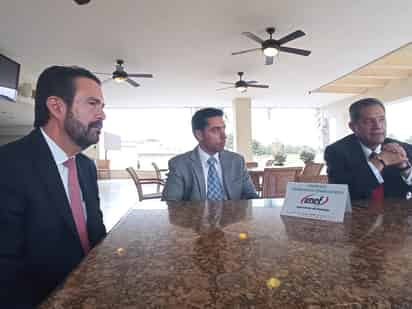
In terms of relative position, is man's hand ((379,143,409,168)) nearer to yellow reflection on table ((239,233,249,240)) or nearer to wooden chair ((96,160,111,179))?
yellow reflection on table ((239,233,249,240))

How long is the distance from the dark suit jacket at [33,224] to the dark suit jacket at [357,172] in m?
1.27

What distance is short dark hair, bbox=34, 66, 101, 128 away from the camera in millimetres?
948

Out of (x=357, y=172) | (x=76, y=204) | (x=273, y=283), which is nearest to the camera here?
(x=273, y=283)

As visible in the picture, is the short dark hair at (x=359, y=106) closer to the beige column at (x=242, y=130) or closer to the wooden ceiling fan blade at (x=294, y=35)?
the wooden ceiling fan blade at (x=294, y=35)

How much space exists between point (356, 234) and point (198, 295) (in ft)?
1.76

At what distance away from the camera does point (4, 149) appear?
33.4 inches

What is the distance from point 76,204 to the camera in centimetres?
90

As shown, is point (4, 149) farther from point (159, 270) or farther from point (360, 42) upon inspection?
point (360, 42)

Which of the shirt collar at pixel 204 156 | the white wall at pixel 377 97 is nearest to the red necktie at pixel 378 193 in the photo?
the shirt collar at pixel 204 156

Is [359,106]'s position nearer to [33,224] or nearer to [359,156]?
[359,156]

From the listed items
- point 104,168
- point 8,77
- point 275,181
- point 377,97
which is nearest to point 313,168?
point 275,181

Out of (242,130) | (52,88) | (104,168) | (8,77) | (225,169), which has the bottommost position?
(104,168)

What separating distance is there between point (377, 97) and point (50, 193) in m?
8.71

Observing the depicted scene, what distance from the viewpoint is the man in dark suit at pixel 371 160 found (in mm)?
1340
